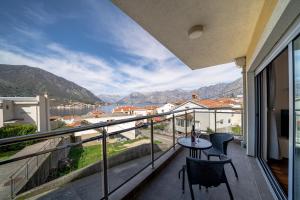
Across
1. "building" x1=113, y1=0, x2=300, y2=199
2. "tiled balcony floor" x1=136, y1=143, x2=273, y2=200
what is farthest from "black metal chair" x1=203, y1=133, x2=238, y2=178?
"building" x1=113, y1=0, x2=300, y2=199

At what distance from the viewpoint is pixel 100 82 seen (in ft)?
157

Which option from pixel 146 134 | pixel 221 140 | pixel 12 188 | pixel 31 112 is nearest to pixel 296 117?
pixel 221 140

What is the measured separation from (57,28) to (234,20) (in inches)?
1344

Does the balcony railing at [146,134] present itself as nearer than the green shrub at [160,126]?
Yes

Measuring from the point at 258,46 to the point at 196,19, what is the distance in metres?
1.04

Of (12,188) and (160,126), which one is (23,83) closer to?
(160,126)

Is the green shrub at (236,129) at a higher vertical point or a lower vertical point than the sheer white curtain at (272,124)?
lower

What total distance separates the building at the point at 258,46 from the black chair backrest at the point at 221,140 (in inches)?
32.3

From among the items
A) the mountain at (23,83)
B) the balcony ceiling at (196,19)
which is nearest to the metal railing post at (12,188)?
the balcony ceiling at (196,19)

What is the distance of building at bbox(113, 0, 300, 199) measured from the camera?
5.24ft

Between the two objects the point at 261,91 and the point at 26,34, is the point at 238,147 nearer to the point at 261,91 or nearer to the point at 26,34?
the point at 261,91

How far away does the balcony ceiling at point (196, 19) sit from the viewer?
80.1 inches

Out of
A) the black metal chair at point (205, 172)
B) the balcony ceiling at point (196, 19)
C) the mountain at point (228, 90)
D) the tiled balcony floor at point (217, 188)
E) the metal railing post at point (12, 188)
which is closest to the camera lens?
the metal railing post at point (12, 188)

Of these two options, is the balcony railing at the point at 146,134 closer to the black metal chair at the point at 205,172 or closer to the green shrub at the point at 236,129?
the green shrub at the point at 236,129
